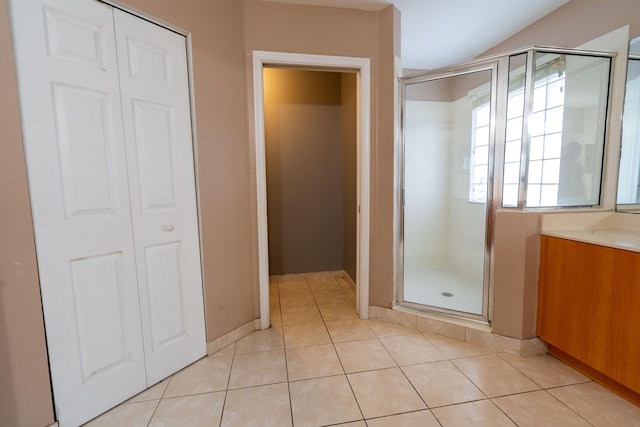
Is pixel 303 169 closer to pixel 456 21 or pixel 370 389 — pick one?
pixel 456 21

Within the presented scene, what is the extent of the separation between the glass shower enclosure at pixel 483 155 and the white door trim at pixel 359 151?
30 cm

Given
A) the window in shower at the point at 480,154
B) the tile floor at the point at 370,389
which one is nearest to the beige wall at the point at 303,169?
the tile floor at the point at 370,389

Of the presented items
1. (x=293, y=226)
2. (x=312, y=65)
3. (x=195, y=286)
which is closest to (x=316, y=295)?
(x=293, y=226)

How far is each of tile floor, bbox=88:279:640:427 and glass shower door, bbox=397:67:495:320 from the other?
0.50 metres

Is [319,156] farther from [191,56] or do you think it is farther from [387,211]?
[191,56]

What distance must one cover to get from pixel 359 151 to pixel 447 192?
110cm

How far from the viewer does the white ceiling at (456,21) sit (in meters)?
2.08

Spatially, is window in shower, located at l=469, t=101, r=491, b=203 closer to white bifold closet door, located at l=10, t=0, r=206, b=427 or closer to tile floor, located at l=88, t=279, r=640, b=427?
tile floor, located at l=88, t=279, r=640, b=427

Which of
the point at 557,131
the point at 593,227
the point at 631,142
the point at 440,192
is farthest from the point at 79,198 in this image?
the point at 631,142

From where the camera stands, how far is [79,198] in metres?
1.29

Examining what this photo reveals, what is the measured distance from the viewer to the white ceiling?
81.7 inches

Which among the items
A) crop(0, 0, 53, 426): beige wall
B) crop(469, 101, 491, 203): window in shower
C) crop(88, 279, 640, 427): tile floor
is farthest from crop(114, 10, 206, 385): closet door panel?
crop(469, 101, 491, 203): window in shower

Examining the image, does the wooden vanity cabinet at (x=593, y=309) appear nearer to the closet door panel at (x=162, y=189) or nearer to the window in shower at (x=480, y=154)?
the window in shower at (x=480, y=154)

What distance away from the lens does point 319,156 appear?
3.26 m
